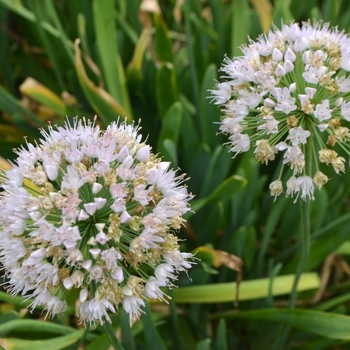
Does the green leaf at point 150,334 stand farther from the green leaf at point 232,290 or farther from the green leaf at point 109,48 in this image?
the green leaf at point 109,48

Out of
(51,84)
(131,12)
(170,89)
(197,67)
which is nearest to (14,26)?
(51,84)

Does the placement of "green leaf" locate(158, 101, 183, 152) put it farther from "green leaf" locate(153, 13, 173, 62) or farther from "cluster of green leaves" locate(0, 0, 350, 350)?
"green leaf" locate(153, 13, 173, 62)

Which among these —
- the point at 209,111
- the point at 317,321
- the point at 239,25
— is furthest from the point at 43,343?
the point at 239,25

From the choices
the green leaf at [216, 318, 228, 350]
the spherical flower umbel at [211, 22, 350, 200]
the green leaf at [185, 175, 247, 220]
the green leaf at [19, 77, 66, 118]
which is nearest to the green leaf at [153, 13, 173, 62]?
the green leaf at [19, 77, 66, 118]

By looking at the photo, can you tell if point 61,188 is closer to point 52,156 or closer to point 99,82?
point 52,156

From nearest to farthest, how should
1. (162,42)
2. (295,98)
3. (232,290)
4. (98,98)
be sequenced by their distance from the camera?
→ (295,98) < (232,290) < (98,98) < (162,42)

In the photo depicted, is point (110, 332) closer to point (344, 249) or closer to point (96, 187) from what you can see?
point (96, 187)

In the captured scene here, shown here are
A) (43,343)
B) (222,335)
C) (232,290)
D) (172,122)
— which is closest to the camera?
(43,343)

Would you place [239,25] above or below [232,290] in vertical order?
above
